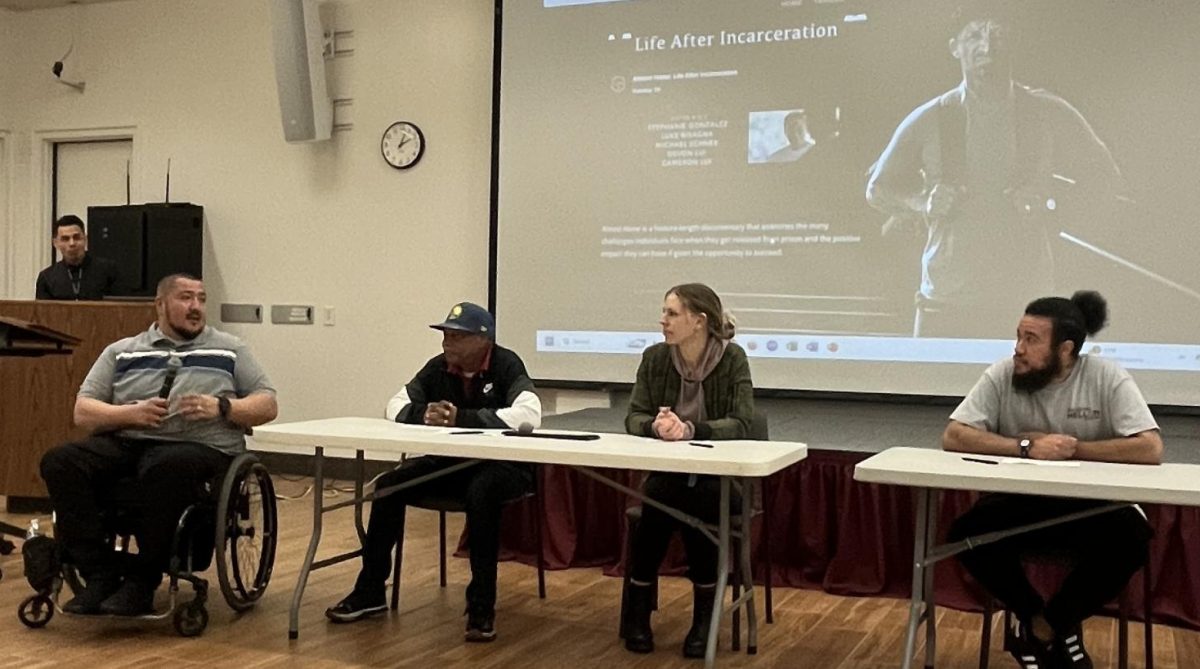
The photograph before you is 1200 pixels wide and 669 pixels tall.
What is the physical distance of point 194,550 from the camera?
3.34 metres

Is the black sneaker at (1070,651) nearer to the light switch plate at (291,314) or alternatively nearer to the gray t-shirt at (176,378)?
the gray t-shirt at (176,378)

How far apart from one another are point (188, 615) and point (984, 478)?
2.26 m

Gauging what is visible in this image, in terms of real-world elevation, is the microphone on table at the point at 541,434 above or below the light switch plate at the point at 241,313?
below

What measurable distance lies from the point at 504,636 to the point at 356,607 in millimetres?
501

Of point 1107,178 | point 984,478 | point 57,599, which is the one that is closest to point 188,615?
point 57,599

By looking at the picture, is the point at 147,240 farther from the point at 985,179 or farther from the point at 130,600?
the point at 985,179

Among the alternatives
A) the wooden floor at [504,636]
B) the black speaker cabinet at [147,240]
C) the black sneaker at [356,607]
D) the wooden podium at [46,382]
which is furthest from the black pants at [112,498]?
the black speaker cabinet at [147,240]

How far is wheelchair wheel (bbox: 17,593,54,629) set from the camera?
330cm

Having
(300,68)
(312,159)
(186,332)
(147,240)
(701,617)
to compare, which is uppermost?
(300,68)

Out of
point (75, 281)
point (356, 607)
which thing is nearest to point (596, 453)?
point (356, 607)

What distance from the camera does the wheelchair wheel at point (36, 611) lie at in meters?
3.30

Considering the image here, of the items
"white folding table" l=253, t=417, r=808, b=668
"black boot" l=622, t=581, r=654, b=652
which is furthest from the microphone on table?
"black boot" l=622, t=581, r=654, b=652

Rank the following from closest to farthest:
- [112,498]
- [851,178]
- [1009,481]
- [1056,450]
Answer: [1009,481]
[1056,450]
[112,498]
[851,178]

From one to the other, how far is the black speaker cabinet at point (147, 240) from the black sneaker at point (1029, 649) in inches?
190
